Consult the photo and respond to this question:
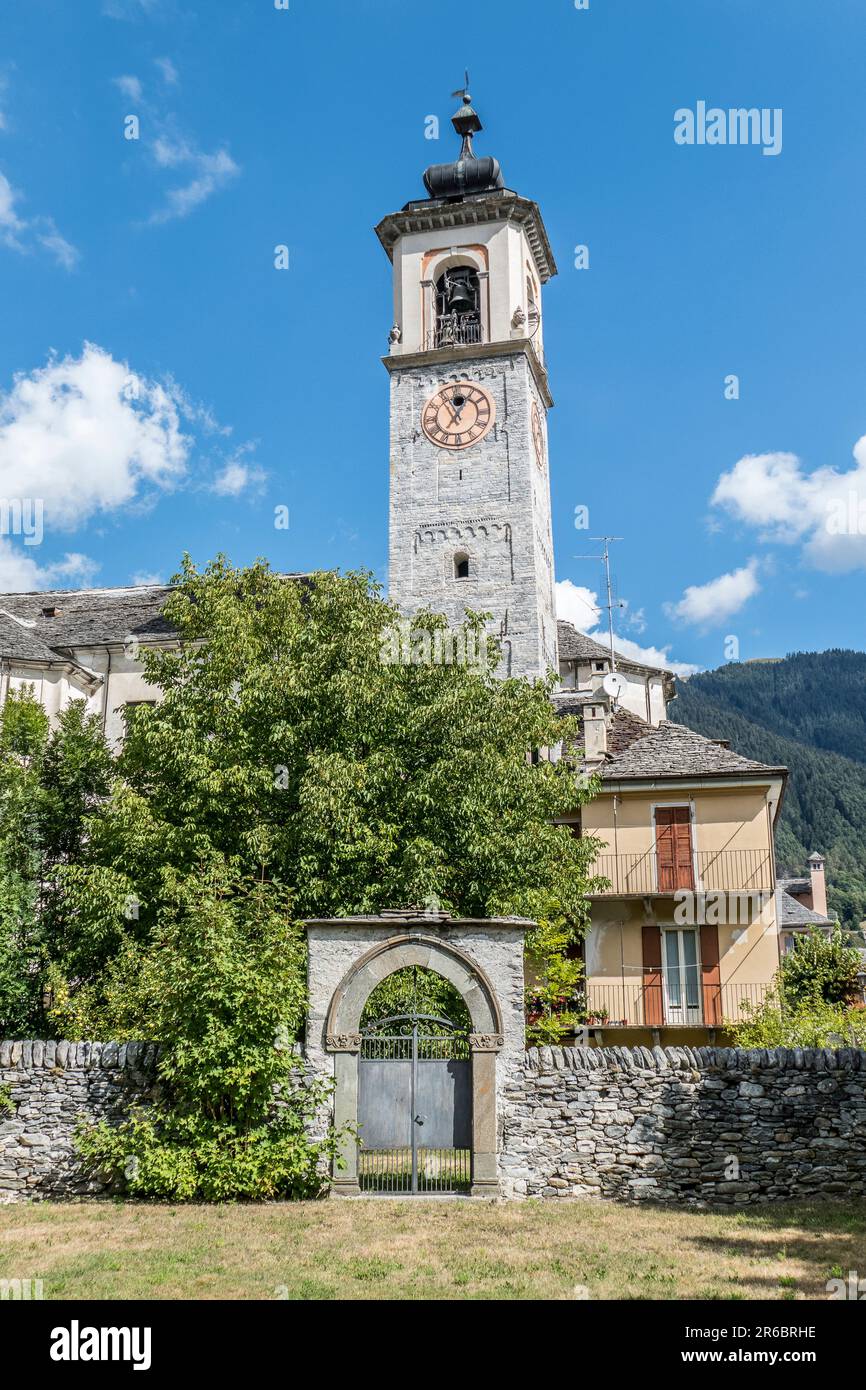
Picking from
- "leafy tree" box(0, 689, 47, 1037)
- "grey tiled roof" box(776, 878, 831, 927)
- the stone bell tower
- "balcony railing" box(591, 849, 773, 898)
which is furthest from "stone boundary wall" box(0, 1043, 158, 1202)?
"grey tiled roof" box(776, 878, 831, 927)

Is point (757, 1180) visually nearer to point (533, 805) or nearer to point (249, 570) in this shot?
point (533, 805)

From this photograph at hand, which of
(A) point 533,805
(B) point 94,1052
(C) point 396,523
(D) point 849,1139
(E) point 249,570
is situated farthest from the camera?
(C) point 396,523

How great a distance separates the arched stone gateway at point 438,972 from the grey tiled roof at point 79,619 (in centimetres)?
2050

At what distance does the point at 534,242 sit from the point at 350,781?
27170mm

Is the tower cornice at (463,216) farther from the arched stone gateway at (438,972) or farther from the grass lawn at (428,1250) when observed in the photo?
the grass lawn at (428,1250)

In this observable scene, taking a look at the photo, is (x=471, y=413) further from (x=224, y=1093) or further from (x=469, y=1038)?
(x=224, y=1093)

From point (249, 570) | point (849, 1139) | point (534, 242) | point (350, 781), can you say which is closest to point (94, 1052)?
point (350, 781)

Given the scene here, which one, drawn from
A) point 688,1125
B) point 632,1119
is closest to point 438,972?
point 632,1119

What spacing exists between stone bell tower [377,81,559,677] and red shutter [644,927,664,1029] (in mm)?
9946

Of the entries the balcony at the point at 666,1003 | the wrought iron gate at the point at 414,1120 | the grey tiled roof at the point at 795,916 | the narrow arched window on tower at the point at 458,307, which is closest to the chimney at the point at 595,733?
the balcony at the point at 666,1003

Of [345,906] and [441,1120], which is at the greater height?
[345,906]

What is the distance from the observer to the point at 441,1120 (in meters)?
14.9

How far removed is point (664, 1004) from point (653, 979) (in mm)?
639
